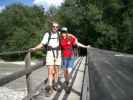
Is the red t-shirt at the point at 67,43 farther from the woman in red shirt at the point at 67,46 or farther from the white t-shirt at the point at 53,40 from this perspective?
the white t-shirt at the point at 53,40

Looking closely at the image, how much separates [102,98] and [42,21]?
82914mm

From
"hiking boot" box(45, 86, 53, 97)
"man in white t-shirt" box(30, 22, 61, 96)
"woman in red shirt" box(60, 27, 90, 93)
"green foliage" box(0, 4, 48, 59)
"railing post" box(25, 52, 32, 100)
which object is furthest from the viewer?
"green foliage" box(0, 4, 48, 59)

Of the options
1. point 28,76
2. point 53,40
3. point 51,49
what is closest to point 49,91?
point 51,49

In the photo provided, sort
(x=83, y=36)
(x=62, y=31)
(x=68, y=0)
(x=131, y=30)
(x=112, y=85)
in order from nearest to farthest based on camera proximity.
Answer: (x=62, y=31)
(x=112, y=85)
(x=131, y=30)
(x=83, y=36)
(x=68, y=0)

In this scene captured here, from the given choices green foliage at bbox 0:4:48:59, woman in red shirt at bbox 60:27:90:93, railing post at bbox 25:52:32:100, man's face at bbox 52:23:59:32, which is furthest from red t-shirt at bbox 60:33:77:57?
green foliage at bbox 0:4:48:59

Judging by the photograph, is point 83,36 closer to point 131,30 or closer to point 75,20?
point 75,20

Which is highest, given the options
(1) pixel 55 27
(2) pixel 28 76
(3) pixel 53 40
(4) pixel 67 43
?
(1) pixel 55 27

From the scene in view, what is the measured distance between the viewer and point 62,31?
927cm

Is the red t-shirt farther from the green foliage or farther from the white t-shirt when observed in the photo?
the green foliage

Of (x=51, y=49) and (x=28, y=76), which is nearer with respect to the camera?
(x=28, y=76)

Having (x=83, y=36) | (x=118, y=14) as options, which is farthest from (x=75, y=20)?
(x=118, y=14)

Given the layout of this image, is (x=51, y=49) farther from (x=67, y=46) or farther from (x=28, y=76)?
(x=28, y=76)

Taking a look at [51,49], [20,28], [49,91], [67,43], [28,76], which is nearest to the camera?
[28,76]

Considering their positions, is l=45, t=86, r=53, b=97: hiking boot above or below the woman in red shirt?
below
